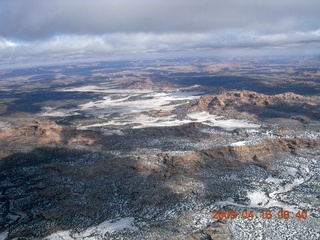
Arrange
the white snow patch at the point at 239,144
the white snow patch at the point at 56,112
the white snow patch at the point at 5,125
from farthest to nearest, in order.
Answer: the white snow patch at the point at 56,112 < the white snow patch at the point at 5,125 < the white snow patch at the point at 239,144

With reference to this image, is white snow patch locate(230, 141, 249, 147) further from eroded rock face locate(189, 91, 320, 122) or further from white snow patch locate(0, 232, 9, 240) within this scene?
white snow patch locate(0, 232, 9, 240)

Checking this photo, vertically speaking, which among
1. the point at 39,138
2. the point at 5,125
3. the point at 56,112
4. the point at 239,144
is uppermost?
the point at 39,138

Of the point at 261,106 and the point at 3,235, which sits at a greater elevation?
the point at 261,106

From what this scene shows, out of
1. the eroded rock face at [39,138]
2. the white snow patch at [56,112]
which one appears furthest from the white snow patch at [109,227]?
the white snow patch at [56,112]

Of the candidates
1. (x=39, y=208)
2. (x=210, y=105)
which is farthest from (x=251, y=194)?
(x=210, y=105)

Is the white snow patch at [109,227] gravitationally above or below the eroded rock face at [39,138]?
below

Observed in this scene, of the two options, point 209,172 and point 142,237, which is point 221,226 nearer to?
point 142,237

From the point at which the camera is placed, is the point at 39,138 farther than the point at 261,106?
No
